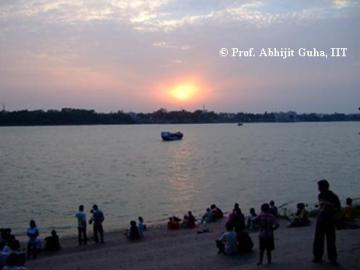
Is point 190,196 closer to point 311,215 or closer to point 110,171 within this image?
point 311,215

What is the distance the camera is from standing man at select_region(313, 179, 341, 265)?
11.1 meters

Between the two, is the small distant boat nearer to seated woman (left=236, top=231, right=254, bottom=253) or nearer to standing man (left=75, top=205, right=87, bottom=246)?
standing man (left=75, top=205, right=87, bottom=246)

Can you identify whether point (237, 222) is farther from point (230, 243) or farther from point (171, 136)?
point (171, 136)

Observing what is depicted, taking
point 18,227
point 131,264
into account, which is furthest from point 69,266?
point 18,227

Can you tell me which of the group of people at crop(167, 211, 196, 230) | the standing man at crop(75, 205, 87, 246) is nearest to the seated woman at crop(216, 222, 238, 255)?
the standing man at crop(75, 205, 87, 246)

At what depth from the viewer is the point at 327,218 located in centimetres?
1127

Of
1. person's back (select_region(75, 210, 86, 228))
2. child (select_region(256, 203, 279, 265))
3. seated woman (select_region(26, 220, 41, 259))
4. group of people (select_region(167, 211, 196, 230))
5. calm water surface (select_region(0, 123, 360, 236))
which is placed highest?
child (select_region(256, 203, 279, 265))

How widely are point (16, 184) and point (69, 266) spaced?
4141 cm

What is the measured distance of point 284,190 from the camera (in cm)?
4791

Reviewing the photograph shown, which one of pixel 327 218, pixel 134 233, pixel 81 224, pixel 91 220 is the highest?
pixel 327 218

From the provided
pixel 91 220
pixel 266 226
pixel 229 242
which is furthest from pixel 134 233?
pixel 266 226

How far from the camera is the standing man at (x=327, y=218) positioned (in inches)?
436

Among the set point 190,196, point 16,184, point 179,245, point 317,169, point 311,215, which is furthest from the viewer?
point 317,169

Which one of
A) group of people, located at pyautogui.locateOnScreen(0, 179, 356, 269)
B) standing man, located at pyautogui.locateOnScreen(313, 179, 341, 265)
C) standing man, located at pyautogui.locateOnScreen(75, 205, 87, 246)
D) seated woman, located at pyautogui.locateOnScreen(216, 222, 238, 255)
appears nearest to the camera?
standing man, located at pyautogui.locateOnScreen(313, 179, 341, 265)
